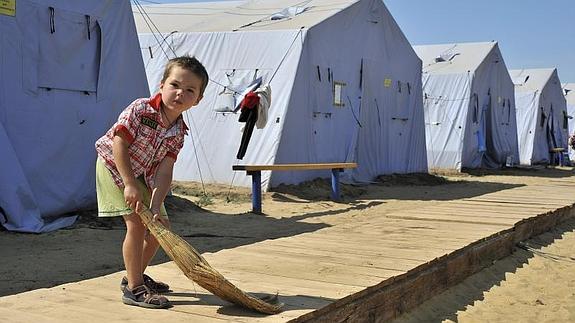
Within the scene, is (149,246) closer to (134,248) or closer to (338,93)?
(134,248)

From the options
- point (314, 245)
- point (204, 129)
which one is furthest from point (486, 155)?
point (314, 245)

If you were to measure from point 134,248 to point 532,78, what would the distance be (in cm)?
2446

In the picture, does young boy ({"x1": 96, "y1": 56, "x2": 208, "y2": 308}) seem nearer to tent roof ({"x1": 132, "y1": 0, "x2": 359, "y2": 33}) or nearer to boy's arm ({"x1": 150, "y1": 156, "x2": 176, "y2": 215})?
boy's arm ({"x1": 150, "y1": 156, "x2": 176, "y2": 215})

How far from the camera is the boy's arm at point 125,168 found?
2992mm

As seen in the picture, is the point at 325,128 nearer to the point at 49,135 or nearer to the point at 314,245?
the point at 49,135

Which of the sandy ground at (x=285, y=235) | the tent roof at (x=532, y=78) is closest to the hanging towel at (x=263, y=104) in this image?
the sandy ground at (x=285, y=235)

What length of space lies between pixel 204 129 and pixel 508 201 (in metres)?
5.12

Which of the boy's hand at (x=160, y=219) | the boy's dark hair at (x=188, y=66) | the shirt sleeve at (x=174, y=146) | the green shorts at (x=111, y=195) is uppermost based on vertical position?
the boy's dark hair at (x=188, y=66)

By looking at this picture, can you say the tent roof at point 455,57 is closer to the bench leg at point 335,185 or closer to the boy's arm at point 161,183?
the bench leg at point 335,185

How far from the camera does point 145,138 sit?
3117 mm

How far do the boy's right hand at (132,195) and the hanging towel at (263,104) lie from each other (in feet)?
25.0

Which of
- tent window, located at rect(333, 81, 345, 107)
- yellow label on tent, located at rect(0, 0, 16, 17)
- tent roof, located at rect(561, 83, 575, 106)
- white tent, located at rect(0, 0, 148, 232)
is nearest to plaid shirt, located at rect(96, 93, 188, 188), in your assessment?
white tent, located at rect(0, 0, 148, 232)

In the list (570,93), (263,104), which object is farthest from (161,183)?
(570,93)

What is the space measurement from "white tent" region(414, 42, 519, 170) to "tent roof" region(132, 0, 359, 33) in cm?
657
